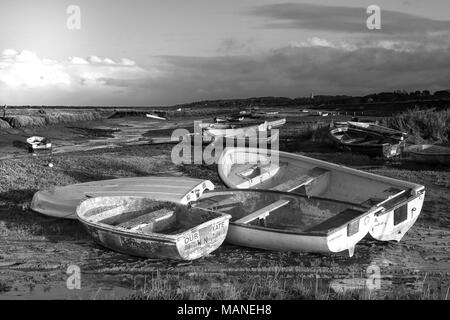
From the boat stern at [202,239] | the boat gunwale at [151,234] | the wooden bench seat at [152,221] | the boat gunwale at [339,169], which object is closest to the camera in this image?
the boat gunwale at [151,234]

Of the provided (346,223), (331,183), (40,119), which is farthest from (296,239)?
(40,119)

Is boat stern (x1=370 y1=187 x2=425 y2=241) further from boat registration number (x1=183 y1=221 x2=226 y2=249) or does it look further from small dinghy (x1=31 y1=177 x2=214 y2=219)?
small dinghy (x1=31 y1=177 x2=214 y2=219)

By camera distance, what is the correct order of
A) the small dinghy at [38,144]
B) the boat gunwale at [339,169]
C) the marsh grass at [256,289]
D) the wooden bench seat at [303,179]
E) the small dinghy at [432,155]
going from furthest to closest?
the small dinghy at [38,144] → the small dinghy at [432,155] → the wooden bench seat at [303,179] → the boat gunwale at [339,169] → the marsh grass at [256,289]

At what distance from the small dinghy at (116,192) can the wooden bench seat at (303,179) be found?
1.68 m

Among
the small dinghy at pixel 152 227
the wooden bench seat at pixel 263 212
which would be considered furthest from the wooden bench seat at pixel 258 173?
the small dinghy at pixel 152 227

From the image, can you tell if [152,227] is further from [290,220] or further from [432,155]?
[432,155]

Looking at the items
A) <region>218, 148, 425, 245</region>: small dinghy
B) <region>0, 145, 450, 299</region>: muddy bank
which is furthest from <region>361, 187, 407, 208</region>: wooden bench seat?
<region>0, 145, 450, 299</region>: muddy bank

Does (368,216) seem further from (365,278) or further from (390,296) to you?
(390,296)

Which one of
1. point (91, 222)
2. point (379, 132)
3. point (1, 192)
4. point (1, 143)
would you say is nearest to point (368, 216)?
point (91, 222)

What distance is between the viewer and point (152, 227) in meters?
9.51

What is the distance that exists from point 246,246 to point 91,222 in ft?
8.70

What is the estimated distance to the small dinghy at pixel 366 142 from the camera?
2041 cm

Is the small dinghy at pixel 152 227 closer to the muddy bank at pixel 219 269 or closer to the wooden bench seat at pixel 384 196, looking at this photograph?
the muddy bank at pixel 219 269
